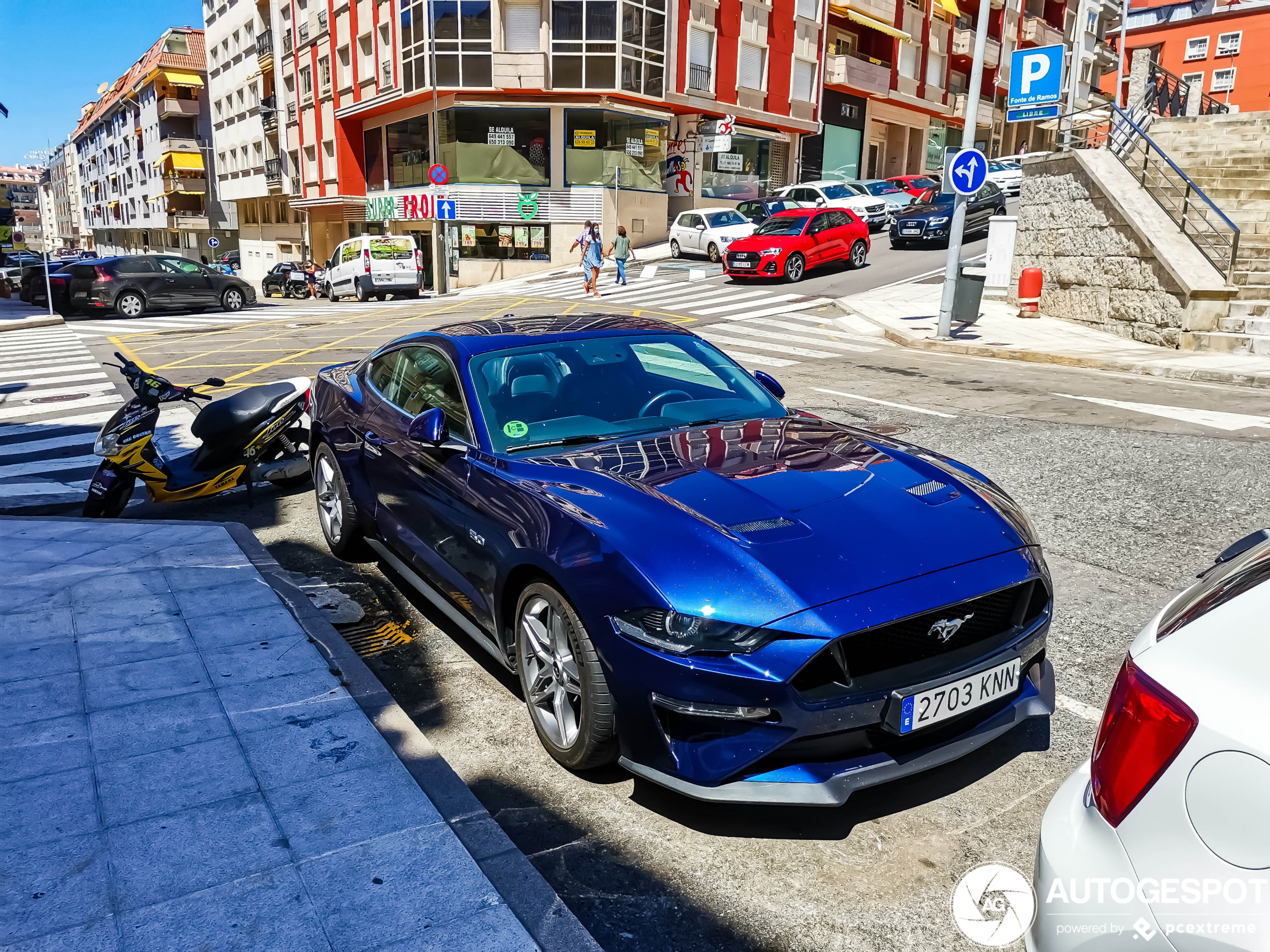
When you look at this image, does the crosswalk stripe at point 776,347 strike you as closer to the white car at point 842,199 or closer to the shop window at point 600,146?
the white car at point 842,199

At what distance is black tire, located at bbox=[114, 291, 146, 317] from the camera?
2309cm

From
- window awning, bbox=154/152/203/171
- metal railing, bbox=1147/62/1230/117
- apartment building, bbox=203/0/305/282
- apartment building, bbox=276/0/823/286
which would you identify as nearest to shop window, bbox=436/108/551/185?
apartment building, bbox=276/0/823/286

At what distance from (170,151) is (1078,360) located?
244ft

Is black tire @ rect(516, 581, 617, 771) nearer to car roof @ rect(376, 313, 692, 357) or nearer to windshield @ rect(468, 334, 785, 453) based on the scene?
windshield @ rect(468, 334, 785, 453)

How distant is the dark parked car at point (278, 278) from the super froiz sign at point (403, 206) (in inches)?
214

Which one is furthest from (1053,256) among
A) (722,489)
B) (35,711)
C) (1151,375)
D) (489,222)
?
(489,222)

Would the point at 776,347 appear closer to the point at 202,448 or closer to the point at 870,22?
the point at 202,448

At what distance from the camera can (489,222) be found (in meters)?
36.3

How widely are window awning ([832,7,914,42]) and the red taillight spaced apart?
48228mm

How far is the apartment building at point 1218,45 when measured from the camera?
46.1 metres

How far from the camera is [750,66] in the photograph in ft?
131

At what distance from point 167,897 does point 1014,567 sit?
282cm

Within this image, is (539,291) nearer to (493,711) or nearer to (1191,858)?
(493,711)

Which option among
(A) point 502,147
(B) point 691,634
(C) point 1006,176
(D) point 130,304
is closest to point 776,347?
(B) point 691,634
